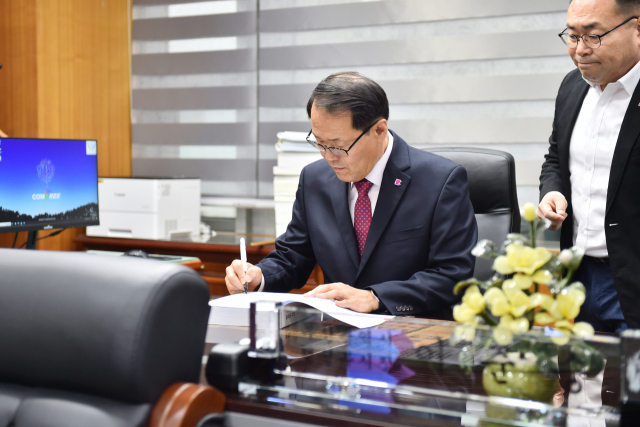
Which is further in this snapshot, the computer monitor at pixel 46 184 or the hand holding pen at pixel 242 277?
the computer monitor at pixel 46 184

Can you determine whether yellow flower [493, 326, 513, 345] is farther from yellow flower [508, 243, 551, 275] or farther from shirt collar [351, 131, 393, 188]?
shirt collar [351, 131, 393, 188]

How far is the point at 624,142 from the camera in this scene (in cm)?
159

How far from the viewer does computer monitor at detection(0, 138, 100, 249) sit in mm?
2311

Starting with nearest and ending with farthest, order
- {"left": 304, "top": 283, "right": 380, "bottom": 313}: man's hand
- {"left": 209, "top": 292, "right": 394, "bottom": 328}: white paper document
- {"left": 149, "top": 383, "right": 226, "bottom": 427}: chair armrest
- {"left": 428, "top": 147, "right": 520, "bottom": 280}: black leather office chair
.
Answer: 1. {"left": 149, "top": 383, "right": 226, "bottom": 427}: chair armrest
2. {"left": 209, "top": 292, "right": 394, "bottom": 328}: white paper document
3. {"left": 304, "top": 283, "right": 380, "bottom": 313}: man's hand
4. {"left": 428, "top": 147, "right": 520, "bottom": 280}: black leather office chair

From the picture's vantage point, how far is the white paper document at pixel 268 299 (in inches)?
38.2

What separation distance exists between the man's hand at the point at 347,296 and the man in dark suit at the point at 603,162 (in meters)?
0.54

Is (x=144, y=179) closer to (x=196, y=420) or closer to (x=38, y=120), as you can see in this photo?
(x=38, y=120)

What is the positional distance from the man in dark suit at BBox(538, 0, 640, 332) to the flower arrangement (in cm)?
83

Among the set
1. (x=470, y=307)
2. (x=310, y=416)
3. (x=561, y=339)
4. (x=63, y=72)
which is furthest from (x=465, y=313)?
(x=63, y=72)

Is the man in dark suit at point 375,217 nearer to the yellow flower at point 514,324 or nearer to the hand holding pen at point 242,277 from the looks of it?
the hand holding pen at point 242,277

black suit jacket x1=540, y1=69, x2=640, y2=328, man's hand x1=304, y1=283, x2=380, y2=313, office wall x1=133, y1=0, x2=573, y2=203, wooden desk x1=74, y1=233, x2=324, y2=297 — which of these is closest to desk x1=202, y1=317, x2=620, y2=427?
man's hand x1=304, y1=283, x2=380, y2=313

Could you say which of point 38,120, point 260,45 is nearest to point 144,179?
point 38,120

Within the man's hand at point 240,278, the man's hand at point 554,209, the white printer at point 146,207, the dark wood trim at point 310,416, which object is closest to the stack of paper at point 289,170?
the white printer at point 146,207

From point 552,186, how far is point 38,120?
256 centimetres
